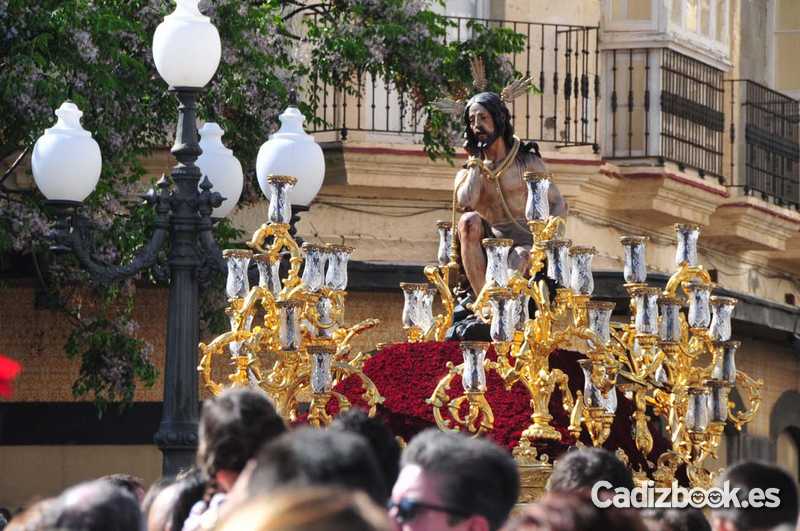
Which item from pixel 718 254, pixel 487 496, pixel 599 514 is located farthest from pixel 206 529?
pixel 718 254

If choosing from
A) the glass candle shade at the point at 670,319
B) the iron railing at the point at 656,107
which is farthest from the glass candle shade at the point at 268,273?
the iron railing at the point at 656,107

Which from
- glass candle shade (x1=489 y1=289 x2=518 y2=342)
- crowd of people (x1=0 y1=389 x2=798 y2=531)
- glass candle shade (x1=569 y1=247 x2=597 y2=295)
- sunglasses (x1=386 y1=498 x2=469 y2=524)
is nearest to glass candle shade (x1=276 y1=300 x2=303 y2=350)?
glass candle shade (x1=489 y1=289 x2=518 y2=342)

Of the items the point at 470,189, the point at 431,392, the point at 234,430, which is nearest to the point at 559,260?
the point at 431,392

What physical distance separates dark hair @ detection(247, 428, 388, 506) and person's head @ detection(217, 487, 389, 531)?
33 centimetres

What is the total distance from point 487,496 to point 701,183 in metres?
15.7

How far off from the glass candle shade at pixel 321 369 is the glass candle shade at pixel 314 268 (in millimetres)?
341

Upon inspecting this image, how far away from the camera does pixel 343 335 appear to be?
1087cm

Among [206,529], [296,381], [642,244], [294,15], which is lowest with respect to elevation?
[206,529]

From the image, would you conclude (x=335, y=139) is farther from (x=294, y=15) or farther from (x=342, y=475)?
(x=342, y=475)

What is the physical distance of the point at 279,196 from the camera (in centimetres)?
1063

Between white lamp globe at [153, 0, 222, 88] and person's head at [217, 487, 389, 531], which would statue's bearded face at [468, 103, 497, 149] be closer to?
white lamp globe at [153, 0, 222, 88]

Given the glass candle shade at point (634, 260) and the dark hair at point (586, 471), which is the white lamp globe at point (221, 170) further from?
the dark hair at point (586, 471)

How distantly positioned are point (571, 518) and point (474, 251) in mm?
6494

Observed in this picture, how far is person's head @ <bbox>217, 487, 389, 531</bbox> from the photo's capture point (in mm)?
3533
